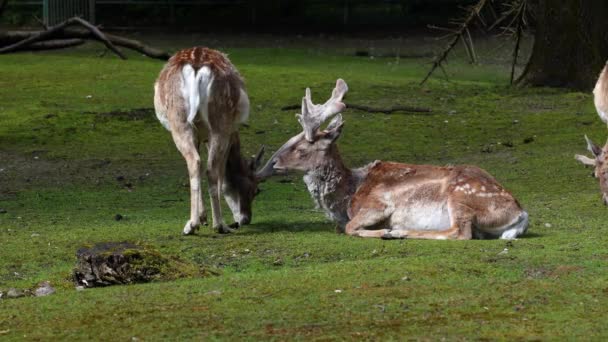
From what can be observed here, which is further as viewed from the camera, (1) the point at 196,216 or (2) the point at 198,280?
(1) the point at 196,216

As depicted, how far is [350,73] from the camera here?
69.2 feet

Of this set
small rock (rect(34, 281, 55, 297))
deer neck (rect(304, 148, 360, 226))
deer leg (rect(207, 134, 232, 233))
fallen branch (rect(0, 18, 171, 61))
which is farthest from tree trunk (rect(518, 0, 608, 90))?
small rock (rect(34, 281, 55, 297))

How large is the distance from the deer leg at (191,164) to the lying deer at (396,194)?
775mm

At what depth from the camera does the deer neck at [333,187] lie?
10086mm

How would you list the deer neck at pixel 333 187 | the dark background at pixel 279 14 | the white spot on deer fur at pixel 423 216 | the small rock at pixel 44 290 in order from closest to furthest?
the small rock at pixel 44 290, the white spot on deer fur at pixel 423 216, the deer neck at pixel 333 187, the dark background at pixel 279 14

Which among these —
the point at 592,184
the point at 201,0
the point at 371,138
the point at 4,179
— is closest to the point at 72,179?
the point at 4,179

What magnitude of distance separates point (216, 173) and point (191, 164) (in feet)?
0.87

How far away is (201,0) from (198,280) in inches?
859

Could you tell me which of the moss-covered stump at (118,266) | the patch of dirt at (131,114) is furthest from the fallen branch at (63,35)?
the patch of dirt at (131,114)

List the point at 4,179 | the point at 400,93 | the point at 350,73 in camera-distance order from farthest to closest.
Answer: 1. the point at 350,73
2. the point at 400,93
3. the point at 4,179

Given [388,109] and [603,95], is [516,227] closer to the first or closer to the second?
[603,95]

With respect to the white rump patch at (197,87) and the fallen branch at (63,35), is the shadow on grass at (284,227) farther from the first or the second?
the fallen branch at (63,35)

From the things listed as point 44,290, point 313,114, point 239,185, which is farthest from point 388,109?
point 44,290

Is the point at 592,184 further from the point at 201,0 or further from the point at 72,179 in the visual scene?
the point at 201,0
